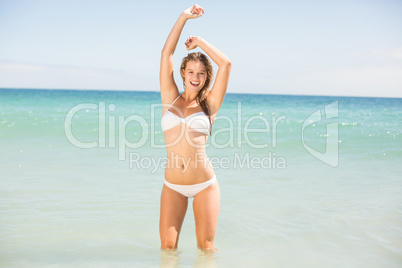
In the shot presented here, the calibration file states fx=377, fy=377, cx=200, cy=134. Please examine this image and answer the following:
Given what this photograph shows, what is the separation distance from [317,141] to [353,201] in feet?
21.3

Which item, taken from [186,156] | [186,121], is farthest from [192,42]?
[186,156]

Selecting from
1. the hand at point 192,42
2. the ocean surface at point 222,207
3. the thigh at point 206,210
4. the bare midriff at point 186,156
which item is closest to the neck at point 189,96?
the bare midriff at point 186,156

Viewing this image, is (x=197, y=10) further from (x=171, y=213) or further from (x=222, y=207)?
(x=222, y=207)

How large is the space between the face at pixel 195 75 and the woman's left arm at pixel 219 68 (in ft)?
0.42

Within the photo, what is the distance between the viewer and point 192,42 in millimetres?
3693

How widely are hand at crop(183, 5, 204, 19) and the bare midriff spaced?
3.38ft

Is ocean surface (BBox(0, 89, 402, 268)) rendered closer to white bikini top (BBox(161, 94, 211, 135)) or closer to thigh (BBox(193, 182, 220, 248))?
thigh (BBox(193, 182, 220, 248))

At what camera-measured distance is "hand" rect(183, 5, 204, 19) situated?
358cm

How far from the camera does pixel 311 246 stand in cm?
439

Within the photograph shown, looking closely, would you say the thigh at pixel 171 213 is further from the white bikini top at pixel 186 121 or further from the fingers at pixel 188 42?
the fingers at pixel 188 42

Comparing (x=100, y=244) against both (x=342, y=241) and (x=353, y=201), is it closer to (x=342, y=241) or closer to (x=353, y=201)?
(x=342, y=241)

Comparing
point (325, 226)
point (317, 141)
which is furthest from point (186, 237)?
point (317, 141)

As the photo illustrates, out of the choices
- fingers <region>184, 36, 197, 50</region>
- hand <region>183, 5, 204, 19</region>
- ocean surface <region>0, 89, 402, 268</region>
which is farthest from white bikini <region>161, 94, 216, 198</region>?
hand <region>183, 5, 204, 19</region>

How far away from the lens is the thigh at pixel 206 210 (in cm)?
361
